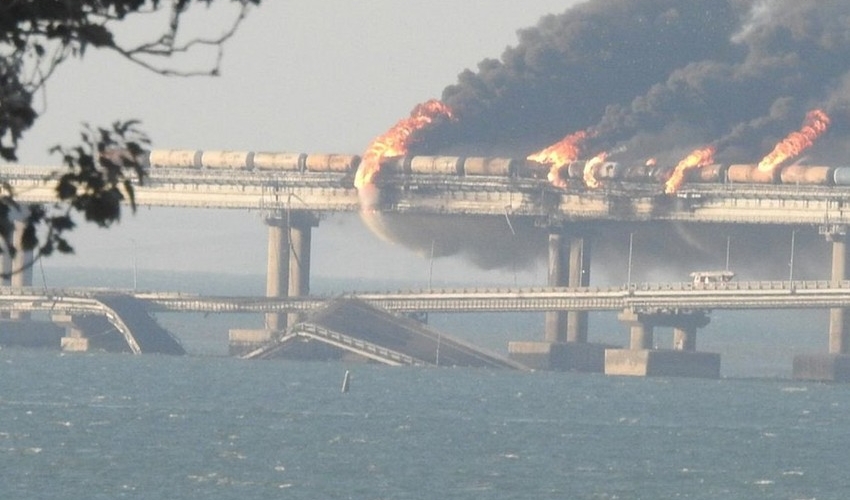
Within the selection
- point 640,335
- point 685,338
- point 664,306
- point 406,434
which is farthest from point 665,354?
point 406,434

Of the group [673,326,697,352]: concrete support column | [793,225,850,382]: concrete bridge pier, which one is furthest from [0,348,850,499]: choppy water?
[673,326,697,352]: concrete support column

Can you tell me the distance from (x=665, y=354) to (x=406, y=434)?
66.8m

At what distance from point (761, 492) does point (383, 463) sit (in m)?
16.2

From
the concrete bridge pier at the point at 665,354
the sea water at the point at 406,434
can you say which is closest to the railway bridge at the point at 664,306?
the concrete bridge pier at the point at 665,354

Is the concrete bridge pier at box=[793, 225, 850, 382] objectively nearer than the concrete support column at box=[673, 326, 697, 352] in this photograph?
No

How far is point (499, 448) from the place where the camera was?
406 ft

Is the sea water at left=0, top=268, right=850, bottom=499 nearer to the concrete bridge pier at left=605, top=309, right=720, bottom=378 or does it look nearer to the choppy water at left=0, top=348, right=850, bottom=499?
the choppy water at left=0, top=348, right=850, bottom=499

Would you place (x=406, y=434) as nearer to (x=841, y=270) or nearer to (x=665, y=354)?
(x=665, y=354)

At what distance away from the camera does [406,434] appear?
13188 cm

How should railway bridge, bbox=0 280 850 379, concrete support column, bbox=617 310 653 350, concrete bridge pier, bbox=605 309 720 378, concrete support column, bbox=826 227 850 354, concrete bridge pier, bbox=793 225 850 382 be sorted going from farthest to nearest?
concrete support column, bbox=826 227 850 354 → concrete bridge pier, bbox=793 225 850 382 → concrete support column, bbox=617 310 653 350 → concrete bridge pier, bbox=605 309 720 378 → railway bridge, bbox=0 280 850 379

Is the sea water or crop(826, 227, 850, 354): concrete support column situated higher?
crop(826, 227, 850, 354): concrete support column

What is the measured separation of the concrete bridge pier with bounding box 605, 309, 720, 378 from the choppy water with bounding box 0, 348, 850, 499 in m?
2.86

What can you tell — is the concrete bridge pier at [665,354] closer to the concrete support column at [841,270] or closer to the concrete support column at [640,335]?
the concrete support column at [640,335]

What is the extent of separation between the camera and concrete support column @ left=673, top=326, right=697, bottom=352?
194750 millimetres
